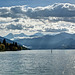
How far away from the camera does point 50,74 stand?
62.0 meters

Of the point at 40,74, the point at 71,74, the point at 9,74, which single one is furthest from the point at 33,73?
the point at 71,74

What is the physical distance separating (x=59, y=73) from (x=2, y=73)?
1670 centimetres

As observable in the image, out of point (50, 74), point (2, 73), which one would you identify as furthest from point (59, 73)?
point (2, 73)

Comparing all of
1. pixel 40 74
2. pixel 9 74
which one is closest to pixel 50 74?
pixel 40 74

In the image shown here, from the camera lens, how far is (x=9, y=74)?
204ft

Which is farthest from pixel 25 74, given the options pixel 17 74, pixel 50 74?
pixel 50 74

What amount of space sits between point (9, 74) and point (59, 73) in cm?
1440

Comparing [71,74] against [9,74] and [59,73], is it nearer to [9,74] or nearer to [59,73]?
[59,73]

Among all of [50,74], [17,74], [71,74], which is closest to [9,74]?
[17,74]

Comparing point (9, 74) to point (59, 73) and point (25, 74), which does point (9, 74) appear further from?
point (59, 73)

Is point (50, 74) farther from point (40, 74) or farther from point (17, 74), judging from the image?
point (17, 74)

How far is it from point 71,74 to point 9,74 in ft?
57.6

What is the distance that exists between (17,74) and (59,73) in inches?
478

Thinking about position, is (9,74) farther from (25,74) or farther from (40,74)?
(40,74)
